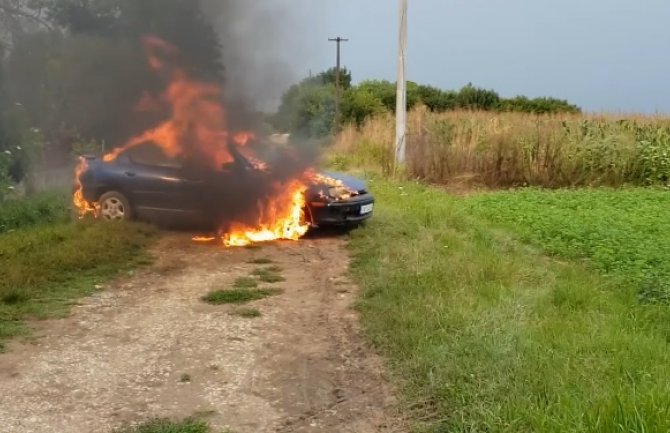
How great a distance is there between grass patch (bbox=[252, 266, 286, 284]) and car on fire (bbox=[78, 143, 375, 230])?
1.70 m

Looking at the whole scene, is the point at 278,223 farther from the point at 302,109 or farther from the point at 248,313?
the point at 248,313

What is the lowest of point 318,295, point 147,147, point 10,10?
point 318,295

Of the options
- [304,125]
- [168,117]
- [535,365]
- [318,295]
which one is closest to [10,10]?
[168,117]

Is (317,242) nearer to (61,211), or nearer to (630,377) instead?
(61,211)

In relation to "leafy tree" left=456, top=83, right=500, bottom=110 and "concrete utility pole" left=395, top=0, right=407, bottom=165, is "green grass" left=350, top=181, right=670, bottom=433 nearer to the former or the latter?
"concrete utility pole" left=395, top=0, right=407, bottom=165

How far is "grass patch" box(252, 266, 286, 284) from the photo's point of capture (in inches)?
285

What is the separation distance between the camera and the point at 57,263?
7266mm

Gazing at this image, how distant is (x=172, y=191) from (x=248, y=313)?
12.2 feet

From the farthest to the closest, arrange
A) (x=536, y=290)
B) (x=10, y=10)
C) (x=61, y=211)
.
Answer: (x=61, y=211), (x=10, y=10), (x=536, y=290)

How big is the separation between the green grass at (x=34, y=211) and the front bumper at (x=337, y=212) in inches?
139

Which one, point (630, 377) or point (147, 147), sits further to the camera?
point (147, 147)

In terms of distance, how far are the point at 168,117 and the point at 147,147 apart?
0.50m

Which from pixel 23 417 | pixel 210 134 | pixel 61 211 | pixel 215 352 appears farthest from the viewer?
pixel 61 211

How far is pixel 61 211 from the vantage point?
1018 centimetres
